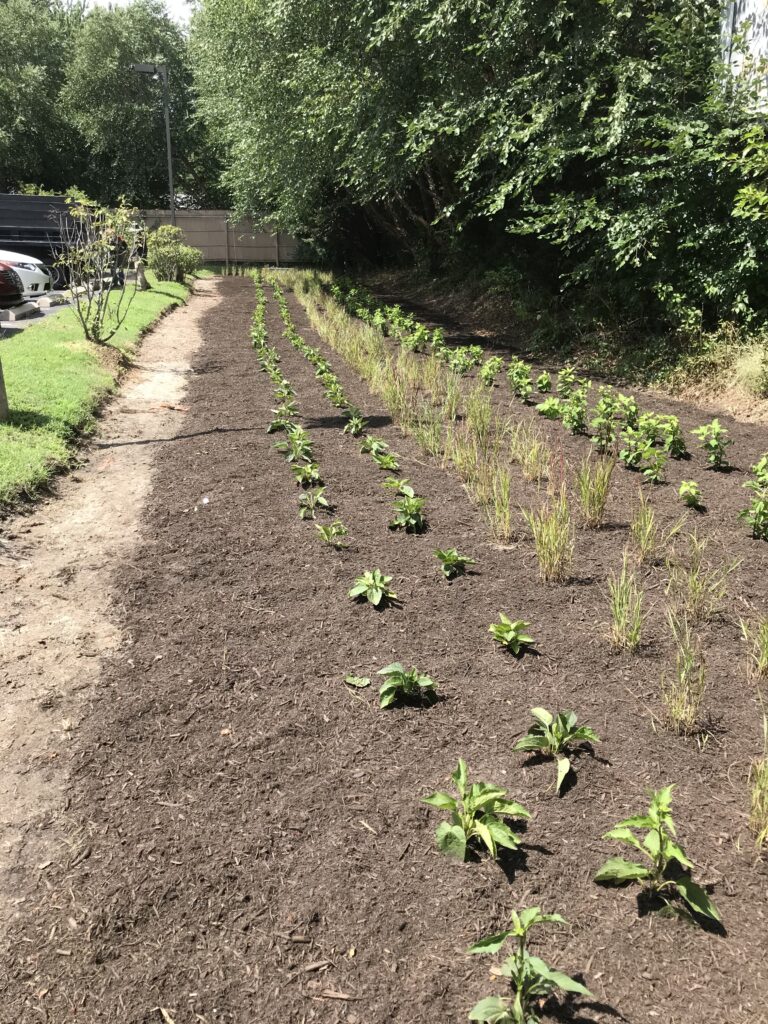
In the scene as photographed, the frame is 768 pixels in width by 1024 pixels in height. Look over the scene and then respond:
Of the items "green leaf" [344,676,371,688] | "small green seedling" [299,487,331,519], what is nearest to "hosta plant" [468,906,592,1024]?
"green leaf" [344,676,371,688]

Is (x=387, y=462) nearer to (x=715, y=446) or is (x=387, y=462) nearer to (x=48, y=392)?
(x=715, y=446)

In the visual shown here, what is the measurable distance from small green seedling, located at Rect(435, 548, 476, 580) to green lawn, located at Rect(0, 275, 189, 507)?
121 inches

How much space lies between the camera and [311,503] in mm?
4844

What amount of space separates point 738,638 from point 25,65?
43.9 metres

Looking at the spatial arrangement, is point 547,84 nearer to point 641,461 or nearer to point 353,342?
point 353,342

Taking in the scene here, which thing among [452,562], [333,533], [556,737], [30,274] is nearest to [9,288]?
[30,274]

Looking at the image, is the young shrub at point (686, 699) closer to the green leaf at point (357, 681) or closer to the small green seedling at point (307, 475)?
the green leaf at point (357, 681)

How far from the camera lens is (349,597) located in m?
3.77

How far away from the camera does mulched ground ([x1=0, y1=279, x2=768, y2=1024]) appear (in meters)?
1.87

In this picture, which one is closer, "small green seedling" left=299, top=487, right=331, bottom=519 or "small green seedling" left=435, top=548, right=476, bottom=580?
"small green seedling" left=435, top=548, right=476, bottom=580

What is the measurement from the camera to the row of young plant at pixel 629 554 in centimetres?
275

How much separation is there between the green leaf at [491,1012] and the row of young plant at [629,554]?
0.98 m

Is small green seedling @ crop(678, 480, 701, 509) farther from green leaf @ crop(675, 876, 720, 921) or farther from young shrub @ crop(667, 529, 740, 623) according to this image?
green leaf @ crop(675, 876, 720, 921)

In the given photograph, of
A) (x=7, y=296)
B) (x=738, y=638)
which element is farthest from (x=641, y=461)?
(x=7, y=296)
